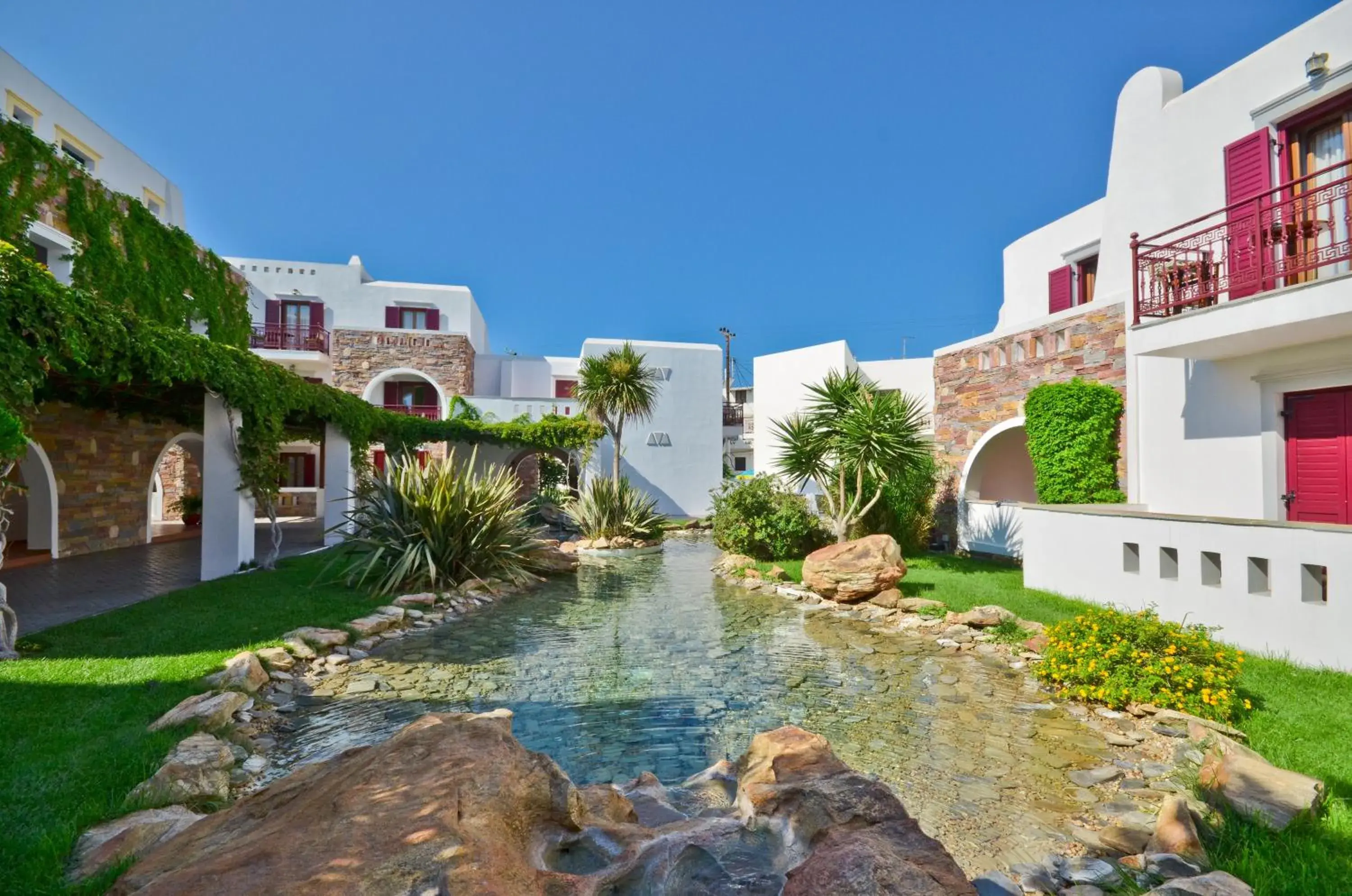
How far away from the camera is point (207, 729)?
4172mm

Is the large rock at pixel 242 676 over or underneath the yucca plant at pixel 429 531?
underneath

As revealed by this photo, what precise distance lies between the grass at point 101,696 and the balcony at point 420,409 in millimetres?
16069

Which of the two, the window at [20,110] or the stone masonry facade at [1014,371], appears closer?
the stone masonry facade at [1014,371]

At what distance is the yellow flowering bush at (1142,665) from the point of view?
15.1 ft

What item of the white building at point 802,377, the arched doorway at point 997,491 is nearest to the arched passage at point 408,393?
the white building at point 802,377

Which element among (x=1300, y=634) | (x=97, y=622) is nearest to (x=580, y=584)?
(x=97, y=622)

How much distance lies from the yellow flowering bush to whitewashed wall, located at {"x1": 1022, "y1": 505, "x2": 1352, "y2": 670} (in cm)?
76

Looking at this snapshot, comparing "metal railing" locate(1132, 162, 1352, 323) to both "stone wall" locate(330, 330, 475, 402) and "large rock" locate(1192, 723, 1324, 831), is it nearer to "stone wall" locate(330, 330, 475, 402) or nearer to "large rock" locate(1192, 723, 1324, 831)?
"large rock" locate(1192, 723, 1324, 831)

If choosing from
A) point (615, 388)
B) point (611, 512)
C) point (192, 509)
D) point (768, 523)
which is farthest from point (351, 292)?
point (768, 523)

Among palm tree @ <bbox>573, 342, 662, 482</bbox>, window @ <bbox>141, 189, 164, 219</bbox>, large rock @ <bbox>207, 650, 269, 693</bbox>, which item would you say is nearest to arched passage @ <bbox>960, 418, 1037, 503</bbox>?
palm tree @ <bbox>573, 342, 662, 482</bbox>

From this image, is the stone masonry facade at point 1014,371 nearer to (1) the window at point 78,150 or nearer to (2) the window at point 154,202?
(1) the window at point 78,150

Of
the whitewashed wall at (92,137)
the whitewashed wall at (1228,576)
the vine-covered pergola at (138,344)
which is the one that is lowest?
the whitewashed wall at (1228,576)

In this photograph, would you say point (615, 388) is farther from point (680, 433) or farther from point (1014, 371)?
point (1014, 371)

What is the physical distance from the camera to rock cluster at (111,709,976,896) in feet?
6.30
